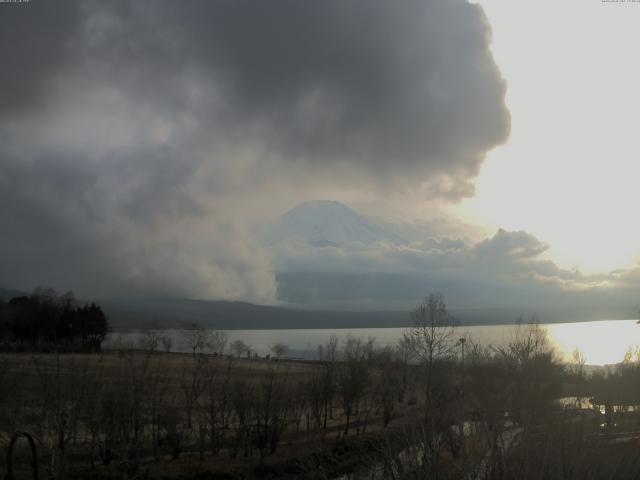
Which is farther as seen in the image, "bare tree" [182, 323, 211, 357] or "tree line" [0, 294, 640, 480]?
"bare tree" [182, 323, 211, 357]

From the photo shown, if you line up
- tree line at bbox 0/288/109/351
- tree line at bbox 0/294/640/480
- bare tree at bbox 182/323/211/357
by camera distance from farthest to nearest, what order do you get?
1. bare tree at bbox 182/323/211/357
2. tree line at bbox 0/288/109/351
3. tree line at bbox 0/294/640/480

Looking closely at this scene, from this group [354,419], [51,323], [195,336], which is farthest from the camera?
[195,336]

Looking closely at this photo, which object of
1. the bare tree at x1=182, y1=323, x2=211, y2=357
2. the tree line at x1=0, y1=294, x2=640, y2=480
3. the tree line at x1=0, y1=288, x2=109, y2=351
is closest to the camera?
the tree line at x1=0, y1=294, x2=640, y2=480

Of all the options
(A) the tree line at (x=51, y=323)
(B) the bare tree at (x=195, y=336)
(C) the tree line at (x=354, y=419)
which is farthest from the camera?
(B) the bare tree at (x=195, y=336)

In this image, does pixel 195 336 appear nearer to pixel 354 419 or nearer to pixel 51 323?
pixel 51 323

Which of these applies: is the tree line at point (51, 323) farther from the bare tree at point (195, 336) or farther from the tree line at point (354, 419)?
the tree line at point (354, 419)

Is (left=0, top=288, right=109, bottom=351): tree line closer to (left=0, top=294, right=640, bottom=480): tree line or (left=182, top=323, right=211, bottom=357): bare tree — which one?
(left=182, top=323, right=211, bottom=357): bare tree

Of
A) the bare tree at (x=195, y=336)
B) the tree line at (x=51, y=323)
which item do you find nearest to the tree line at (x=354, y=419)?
the tree line at (x=51, y=323)

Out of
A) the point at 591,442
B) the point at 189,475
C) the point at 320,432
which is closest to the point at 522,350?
the point at 320,432

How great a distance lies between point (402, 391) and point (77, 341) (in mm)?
78234

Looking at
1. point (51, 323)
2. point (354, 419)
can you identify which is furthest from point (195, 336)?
point (354, 419)

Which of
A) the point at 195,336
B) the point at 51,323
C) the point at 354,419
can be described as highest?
the point at 51,323

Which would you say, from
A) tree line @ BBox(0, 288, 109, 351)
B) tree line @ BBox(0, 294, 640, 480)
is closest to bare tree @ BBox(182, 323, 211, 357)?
tree line @ BBox(0, 288, 109, 351)

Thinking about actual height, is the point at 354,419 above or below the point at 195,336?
below
